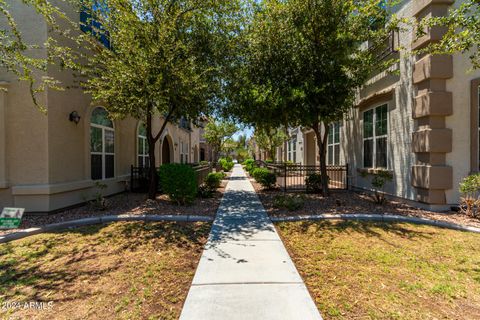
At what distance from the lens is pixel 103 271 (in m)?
3.95

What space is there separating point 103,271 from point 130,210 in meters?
4.00

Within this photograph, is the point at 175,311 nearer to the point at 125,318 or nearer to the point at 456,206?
the point at 125,318

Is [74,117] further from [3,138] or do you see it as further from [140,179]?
[140,179]

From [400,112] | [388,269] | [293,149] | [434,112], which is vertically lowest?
[388,269]

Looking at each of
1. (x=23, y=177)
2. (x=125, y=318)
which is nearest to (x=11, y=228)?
(x=23, y=177)

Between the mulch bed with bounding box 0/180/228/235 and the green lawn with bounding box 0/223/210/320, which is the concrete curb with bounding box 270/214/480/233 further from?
the green lawn with bounding box 0/223/210/320

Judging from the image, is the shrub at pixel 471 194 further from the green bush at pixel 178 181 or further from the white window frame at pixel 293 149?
the white window frame at pixel 293 149

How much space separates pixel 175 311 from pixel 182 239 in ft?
8.12

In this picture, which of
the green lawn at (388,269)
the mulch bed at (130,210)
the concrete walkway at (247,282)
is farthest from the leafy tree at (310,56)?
the concrete walkway at (247,282)

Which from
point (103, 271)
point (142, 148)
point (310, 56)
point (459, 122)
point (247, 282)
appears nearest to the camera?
point (247, 282)

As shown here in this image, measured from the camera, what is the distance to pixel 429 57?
23.4ft

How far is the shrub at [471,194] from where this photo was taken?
6543 mm

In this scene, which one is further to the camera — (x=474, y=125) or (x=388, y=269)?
(x=474, y=125)

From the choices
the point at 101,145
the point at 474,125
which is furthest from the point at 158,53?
the point at 474,125
